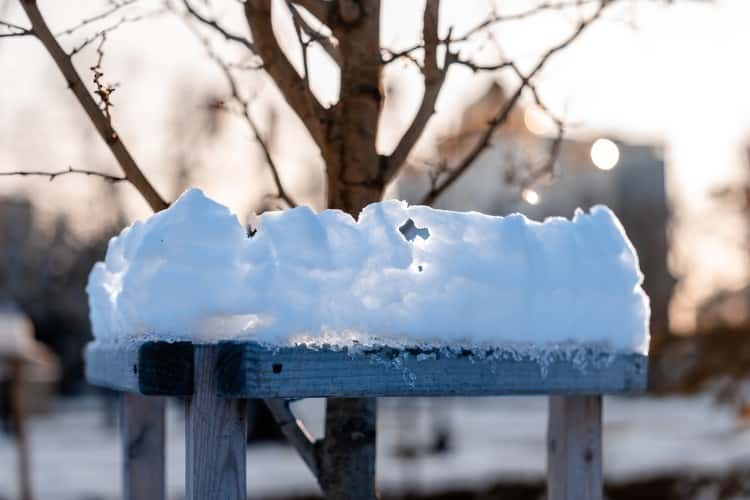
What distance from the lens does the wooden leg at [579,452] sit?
103 inches

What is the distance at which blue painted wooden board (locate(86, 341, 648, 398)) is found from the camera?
2.01m

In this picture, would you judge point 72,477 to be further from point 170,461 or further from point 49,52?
point 49,52

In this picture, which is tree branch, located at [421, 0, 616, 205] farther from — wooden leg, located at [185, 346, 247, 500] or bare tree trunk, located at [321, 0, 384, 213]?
wooden leg, located at [185, 346, 247, 500]

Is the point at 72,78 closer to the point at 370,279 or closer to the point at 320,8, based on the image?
the point at 320,8

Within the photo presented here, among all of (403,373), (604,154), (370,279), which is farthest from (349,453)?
(604,154)

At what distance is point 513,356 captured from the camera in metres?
2.31

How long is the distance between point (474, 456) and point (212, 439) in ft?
48.5

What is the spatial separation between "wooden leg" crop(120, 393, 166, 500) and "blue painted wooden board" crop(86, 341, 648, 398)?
44 centimetres

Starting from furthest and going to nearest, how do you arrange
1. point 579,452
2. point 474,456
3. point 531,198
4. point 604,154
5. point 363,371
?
point 474,456, point 604,154, point 531,198, point 579,452, point 363,371

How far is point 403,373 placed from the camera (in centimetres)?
216

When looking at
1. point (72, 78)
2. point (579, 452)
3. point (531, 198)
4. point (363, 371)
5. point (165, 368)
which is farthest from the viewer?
point (531, 198)

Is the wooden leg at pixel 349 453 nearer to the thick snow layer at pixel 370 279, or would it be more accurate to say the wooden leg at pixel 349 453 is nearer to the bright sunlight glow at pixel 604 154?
the thick snow layer at pixel 370 279

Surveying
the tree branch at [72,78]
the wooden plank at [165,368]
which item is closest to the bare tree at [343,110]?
the tree branch at [72,78]

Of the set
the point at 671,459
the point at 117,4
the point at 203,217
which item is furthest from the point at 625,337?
the point at 671,459
